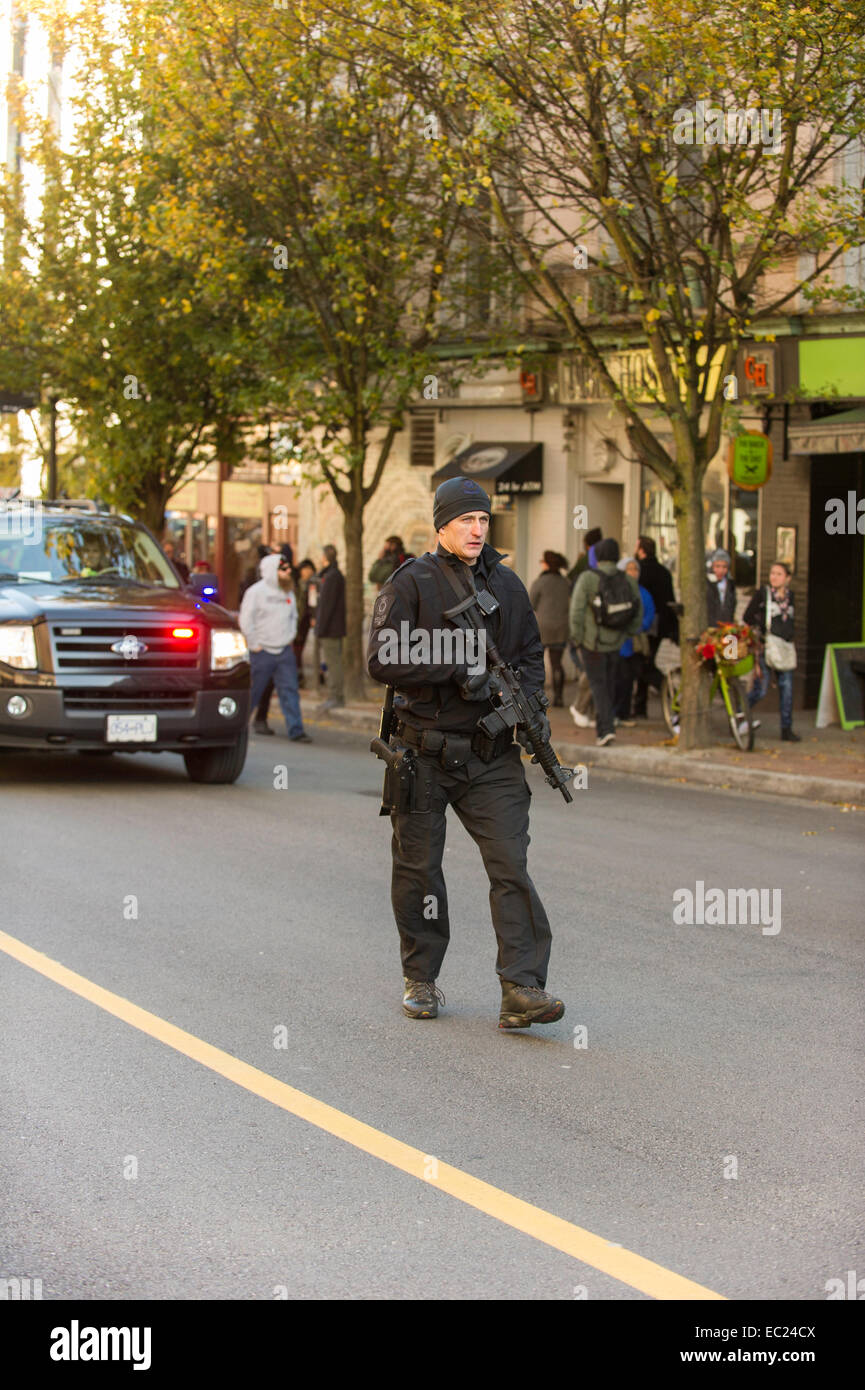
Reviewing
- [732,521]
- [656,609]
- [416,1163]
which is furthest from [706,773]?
[416,1163]

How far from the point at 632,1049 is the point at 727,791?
8.31 meters

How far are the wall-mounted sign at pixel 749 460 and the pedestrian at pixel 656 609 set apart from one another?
3.96 feet

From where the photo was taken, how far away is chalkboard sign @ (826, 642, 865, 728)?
57.4 feet

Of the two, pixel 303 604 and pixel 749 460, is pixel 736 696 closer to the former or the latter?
pixel 749 460

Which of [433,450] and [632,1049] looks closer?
[632,1049]

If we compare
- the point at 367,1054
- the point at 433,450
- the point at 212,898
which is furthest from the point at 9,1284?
the point at 433,450

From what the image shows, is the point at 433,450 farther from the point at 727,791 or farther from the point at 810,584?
the point at 727,791

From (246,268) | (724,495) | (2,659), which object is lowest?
(2,659)

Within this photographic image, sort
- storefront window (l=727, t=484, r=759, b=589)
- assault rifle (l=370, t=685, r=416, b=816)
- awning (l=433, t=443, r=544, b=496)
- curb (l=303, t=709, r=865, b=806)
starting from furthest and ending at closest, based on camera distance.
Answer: awning (l=433, t=443, r=544, b=496)
storefront window (l=727, t=484, r=759, b=589)
curb (l=303, t=709, r=865, b=806)
assault rifle (l=370, t=685, r=416, b=816)

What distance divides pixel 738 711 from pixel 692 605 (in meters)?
1.03

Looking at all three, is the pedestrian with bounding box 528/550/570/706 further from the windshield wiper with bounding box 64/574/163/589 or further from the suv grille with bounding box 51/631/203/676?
the suv grille with bounding box 51/631/203/676

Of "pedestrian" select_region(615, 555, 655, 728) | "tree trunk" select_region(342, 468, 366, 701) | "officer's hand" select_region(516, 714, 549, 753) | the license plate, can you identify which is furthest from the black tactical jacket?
"tree trunk" select_region(342, 468, 366, 701)

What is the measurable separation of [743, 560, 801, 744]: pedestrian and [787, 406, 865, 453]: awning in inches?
102
